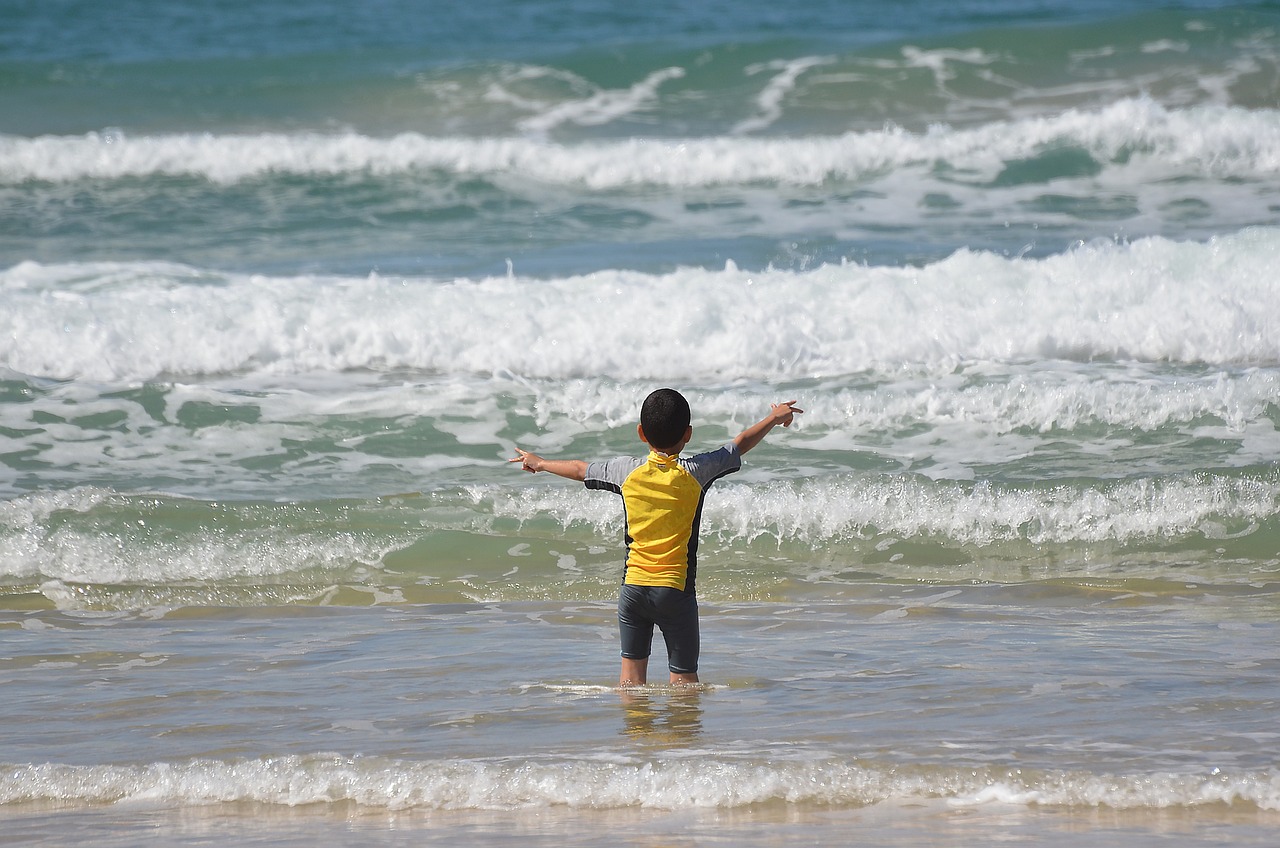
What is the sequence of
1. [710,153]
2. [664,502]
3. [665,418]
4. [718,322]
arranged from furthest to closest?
[710,153], [718,322], [664,502], [665,418]

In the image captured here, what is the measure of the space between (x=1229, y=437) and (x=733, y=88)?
11804 mm

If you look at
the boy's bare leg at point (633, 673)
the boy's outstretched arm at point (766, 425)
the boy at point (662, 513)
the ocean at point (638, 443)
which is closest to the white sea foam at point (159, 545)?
the ocean at point (638, 443)

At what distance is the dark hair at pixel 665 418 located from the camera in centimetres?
447

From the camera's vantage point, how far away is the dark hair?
4.47 metres

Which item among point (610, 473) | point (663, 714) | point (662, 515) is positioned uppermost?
point (610, 473)

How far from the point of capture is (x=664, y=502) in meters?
4.60

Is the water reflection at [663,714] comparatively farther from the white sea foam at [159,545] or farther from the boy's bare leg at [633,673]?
the white sea foam at [159,545]

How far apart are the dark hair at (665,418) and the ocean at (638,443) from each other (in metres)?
0.91

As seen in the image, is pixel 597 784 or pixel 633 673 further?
pixel 633 673

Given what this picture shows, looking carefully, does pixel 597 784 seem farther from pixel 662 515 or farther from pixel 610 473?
pixel 610 473

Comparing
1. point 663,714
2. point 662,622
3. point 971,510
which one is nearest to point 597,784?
point 663,714

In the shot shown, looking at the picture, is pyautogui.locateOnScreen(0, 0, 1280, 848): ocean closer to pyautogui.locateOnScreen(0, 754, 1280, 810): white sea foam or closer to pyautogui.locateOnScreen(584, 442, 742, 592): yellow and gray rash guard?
pyautogui.locateOnScreen(0, 754, 1280, 810): white sea foam

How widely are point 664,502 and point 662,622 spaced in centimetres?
42

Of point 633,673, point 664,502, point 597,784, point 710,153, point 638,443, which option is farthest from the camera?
point 710,153
